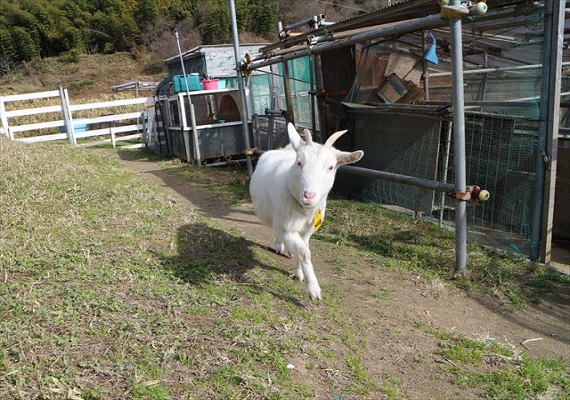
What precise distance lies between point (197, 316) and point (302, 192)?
1.30 m

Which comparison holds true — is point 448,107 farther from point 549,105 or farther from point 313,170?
point 313,170

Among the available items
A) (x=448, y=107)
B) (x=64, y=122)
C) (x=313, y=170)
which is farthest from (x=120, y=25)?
(x=313, y=170)

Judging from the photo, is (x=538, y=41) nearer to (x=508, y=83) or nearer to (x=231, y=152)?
(x=508, y=83)

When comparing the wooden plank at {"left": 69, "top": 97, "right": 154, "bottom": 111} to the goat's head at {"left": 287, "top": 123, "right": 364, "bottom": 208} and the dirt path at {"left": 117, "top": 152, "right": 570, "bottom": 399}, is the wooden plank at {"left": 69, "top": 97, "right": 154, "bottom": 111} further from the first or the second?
the goat's head at {"left": 287, "top": 123, "right": 364, "bottom": 208}

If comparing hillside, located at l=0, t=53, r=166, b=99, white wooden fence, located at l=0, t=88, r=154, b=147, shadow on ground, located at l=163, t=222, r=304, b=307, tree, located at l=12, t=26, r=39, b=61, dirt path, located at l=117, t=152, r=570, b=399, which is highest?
tree, located at l=12, t=26, r=39, b=61

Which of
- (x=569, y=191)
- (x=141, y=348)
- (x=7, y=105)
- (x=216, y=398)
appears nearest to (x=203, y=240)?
(x=141, y=348)

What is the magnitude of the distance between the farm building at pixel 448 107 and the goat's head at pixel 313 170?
1551 millimetres

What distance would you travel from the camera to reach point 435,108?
21.5 ft

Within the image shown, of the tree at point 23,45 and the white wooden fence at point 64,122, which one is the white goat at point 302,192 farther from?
the tree at point 23,45

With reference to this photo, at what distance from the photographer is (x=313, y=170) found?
12.7ft

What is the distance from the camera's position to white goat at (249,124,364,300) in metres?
3.88

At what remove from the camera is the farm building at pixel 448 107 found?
5.00 meters

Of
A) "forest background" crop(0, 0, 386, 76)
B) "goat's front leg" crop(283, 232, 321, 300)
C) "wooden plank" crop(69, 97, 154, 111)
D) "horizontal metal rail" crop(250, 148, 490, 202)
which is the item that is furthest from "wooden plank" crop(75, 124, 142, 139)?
"forest background" crop(0, 0, 386, 76)

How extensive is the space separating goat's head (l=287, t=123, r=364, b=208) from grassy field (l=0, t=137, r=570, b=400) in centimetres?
95
